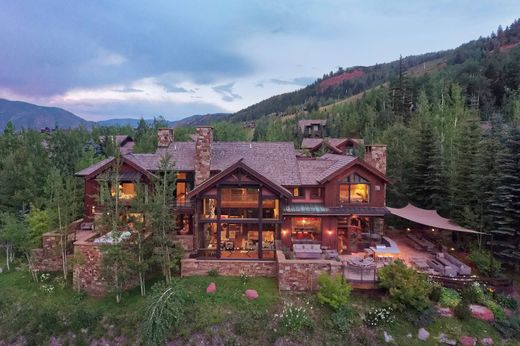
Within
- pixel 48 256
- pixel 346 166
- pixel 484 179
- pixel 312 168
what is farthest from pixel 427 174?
pixel 48 256

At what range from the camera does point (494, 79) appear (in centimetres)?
5850

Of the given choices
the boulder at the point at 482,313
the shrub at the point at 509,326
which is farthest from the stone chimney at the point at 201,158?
the shrub at the point at 509,326

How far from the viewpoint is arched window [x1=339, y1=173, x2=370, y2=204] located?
20.8 meters

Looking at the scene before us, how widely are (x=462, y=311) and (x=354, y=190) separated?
915 cm

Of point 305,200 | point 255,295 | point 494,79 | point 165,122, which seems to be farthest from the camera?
point 165,122

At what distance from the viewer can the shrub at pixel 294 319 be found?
45.6 ft

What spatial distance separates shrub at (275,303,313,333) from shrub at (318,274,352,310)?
1148 millimetres

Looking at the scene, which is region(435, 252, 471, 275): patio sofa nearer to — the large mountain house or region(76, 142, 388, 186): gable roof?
the large mountain house

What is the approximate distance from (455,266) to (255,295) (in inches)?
452

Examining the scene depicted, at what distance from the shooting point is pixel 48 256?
19062 mm

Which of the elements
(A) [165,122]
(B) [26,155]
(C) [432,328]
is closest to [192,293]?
(C) [432,328]

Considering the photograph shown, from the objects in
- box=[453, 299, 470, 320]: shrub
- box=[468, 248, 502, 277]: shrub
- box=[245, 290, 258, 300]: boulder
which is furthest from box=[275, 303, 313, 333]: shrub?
box=[468, 248, 502, 277]: shrub

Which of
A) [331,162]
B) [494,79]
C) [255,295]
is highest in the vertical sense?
[494,79]

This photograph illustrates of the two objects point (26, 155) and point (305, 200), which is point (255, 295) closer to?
point (305, 200)
